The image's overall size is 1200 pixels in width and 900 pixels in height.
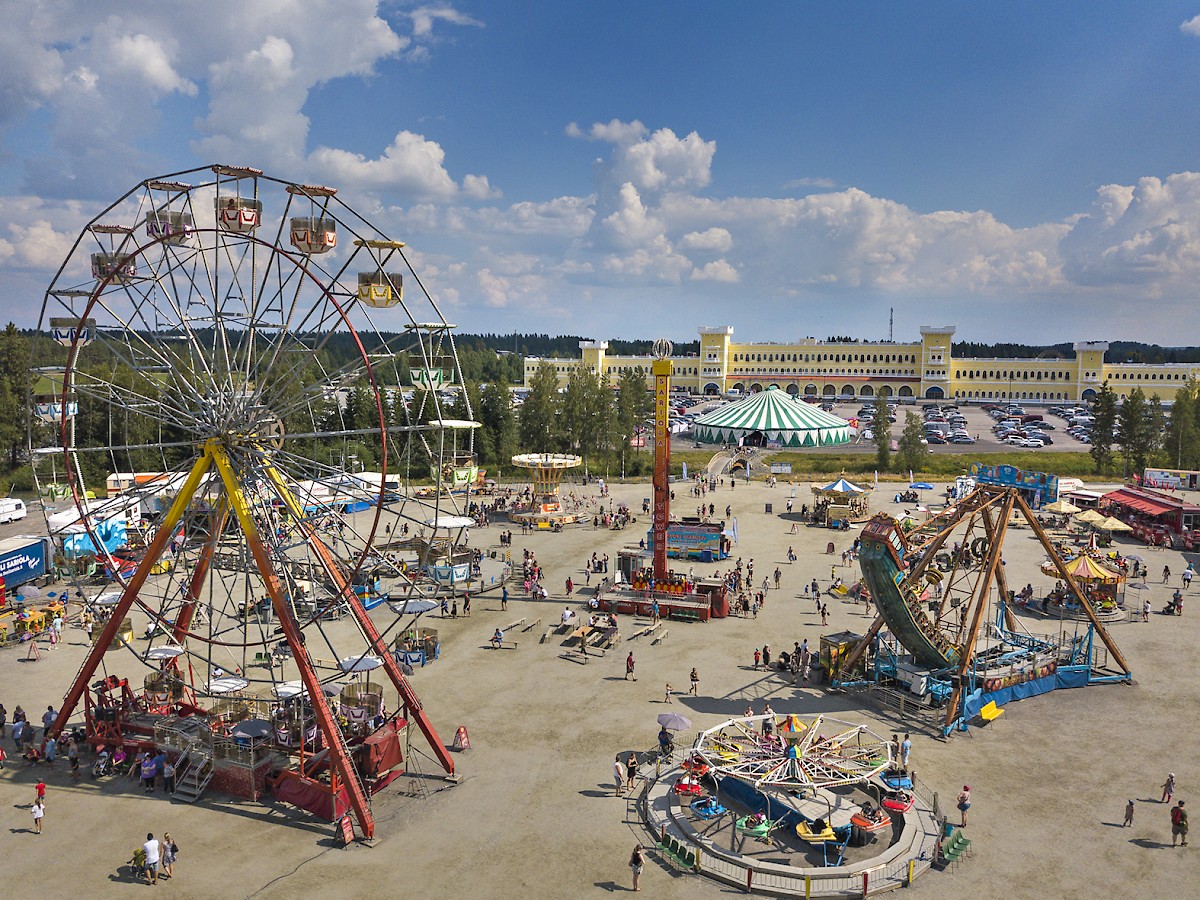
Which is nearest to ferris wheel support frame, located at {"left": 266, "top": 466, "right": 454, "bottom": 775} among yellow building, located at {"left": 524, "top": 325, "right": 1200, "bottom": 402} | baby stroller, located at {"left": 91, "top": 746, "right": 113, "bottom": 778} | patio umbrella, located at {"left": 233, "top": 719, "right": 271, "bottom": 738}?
patio umbrella, located at {"left": 233, "top": 719, "right": 271, "bottom": 738}

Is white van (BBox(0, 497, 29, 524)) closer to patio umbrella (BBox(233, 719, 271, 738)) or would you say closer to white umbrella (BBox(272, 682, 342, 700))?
white umbrella (BBox(272, 682, 342, 700))

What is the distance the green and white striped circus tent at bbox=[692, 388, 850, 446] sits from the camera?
43.2 meters

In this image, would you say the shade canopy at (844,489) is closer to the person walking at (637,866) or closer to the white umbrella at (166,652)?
the person walking at (637,866)

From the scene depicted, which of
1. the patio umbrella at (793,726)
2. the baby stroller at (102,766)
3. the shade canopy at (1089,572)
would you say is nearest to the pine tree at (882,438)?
the shade canopy at (1089,572)

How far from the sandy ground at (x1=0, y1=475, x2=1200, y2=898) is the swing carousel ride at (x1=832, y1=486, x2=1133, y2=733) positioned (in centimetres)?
79

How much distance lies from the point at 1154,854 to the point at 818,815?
23.4ft

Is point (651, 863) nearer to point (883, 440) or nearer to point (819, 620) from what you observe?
point (819, 620)

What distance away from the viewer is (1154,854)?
60.4ft

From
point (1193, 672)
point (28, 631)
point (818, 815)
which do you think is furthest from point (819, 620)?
point (28, 631)

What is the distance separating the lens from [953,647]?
88.1ft

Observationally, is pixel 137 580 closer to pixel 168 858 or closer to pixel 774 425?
pixel 168 858

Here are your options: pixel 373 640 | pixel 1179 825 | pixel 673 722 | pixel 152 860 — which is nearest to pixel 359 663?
pixel 373 640

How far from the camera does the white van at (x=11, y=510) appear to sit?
50.8 meters

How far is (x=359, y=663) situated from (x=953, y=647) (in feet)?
59.5
